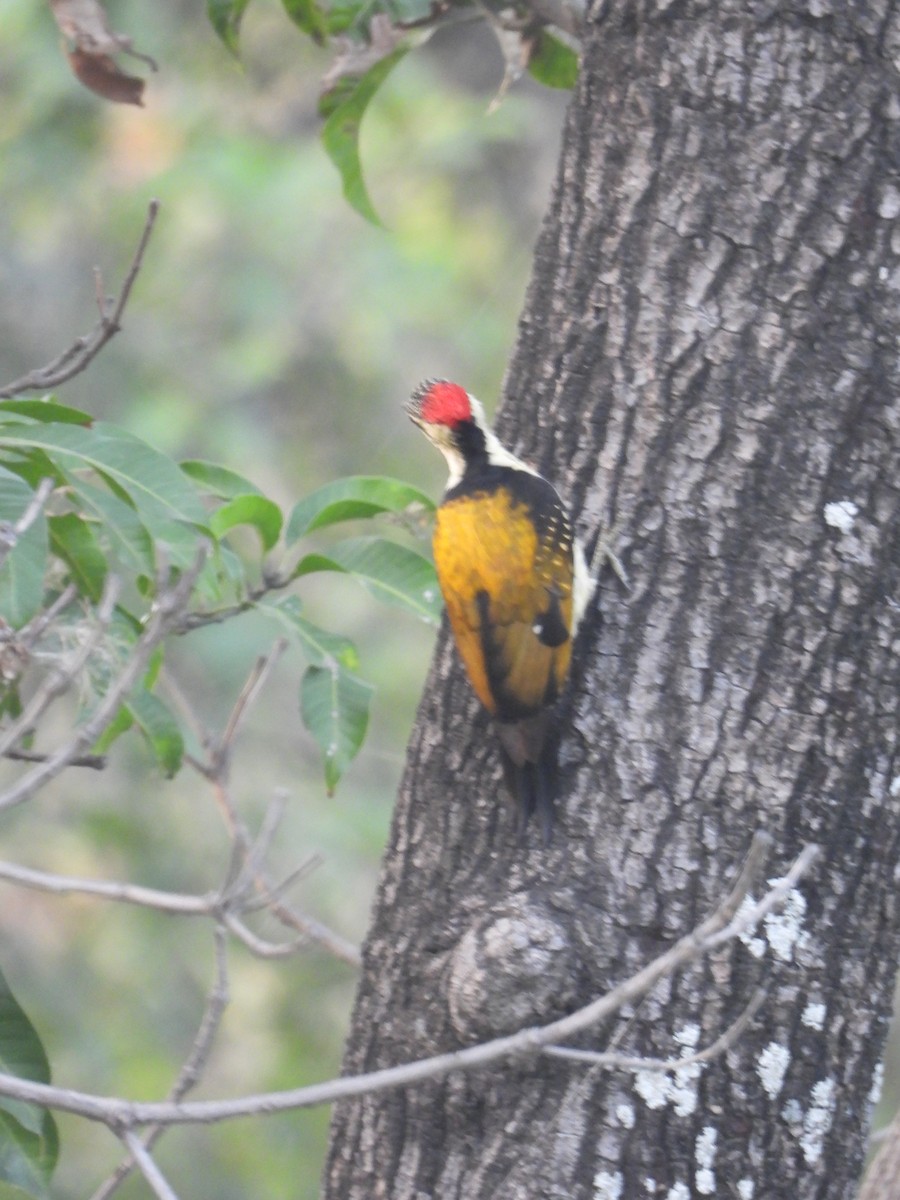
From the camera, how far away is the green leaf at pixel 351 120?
2.90m

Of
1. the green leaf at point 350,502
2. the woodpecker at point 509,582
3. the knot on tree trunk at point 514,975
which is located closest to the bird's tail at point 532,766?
the woodpecker at point 509,582

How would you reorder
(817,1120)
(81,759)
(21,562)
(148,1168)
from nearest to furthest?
(148,1168) < (81,759) < (21,562) < (817,1120)

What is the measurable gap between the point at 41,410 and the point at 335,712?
2.27 feet

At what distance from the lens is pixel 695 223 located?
6.89ft

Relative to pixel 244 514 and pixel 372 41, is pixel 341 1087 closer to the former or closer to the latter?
pixel 244 514

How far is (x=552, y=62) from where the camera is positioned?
2.98m

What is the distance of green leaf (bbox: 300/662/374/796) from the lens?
231 centimetres

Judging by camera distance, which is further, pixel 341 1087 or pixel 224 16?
pixel 224 16

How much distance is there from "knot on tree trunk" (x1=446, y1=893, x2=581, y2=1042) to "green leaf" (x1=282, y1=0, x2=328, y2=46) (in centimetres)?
195

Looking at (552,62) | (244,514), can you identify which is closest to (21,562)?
(244,514)

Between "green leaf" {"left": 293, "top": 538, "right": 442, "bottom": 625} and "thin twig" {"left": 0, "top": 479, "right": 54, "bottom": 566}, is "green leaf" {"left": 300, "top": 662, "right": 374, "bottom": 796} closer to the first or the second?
"green leaf" {"left": 293, "top": 538, "right": 442, "bottom": 625}

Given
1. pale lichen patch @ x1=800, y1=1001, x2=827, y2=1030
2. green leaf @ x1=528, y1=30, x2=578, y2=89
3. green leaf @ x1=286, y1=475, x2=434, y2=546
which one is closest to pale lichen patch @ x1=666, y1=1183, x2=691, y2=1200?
pale lichen patch @ x1=800, y1=1001, x2=827, y2=1030

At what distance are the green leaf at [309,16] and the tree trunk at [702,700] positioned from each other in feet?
3.04

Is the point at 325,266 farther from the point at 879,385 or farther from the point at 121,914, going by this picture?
the point at 879,385
